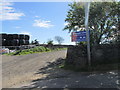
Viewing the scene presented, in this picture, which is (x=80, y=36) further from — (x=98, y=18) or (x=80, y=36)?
(x=98, y=18)

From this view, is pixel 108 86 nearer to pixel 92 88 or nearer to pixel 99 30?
pixel 92 88

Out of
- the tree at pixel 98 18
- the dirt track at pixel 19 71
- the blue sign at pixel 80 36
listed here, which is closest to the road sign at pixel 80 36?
the blue sign at pixel 80 36

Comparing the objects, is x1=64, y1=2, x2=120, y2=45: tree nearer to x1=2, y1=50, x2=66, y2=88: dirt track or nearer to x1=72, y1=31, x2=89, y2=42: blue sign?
x1=72, y1=31, x2=89, y2=42: blue sign

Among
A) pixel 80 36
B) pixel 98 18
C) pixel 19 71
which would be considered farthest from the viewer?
pixel 98 18

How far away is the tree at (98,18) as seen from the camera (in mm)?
10156

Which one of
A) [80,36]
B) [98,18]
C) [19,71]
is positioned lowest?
[19,71]

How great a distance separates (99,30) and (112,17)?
1.34m

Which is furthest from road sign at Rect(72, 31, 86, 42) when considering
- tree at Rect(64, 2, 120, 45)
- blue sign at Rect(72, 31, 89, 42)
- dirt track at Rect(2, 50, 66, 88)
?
dirt track at Rect(2, 50, 66, 88)

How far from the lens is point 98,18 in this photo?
1034 centimetres

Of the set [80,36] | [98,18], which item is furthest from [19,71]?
[98,18]

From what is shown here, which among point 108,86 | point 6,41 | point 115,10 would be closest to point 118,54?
point 115,10

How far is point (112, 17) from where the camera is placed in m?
10.9

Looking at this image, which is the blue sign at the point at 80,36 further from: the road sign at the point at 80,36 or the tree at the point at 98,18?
the tree at the point at 98,18

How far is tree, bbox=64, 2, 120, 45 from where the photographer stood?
33.3 ft
